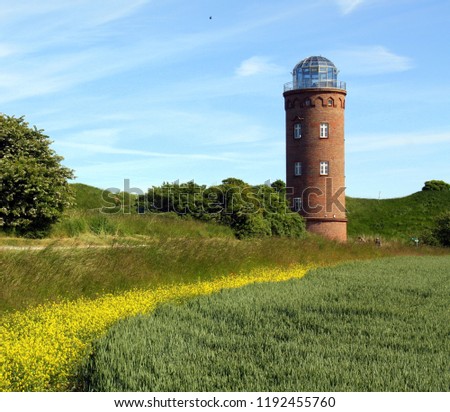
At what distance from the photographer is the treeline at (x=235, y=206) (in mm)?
32250

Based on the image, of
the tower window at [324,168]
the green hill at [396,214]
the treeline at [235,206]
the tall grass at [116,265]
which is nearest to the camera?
the tall grass at [116,265]

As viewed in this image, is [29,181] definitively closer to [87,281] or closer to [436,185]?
[87,281]

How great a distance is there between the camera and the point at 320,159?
4197 cm

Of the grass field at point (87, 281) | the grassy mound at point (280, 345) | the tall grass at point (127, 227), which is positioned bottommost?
the grassy mound at point (280, 345)

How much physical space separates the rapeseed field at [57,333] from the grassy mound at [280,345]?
35 centimetres

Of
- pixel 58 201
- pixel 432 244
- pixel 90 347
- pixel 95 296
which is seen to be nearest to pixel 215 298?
pixel 95 296

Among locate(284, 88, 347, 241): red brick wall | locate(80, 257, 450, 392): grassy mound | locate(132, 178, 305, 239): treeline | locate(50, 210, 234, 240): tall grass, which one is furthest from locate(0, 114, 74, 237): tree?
locate(284, 88, 347, 241): red brick wall

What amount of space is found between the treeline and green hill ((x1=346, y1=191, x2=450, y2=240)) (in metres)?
23.0

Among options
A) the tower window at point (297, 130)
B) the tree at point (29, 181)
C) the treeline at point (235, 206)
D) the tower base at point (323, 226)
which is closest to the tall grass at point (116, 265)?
the tree at point (29, 181)

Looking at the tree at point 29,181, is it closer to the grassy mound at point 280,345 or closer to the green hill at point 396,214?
the grassy mound at point 280,345

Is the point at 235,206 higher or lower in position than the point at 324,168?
lower

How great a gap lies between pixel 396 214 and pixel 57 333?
186 ft

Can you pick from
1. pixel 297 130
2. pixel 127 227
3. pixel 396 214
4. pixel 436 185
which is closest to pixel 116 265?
pixel 127 227

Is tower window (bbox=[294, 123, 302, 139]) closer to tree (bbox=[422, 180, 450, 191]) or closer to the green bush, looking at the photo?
the green bush
